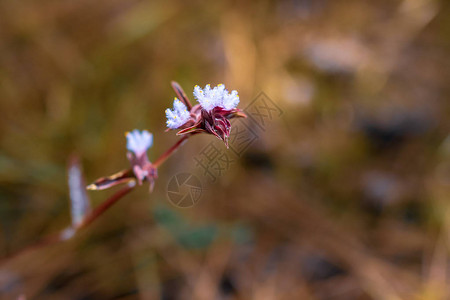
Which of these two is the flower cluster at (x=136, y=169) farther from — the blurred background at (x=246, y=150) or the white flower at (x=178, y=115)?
the blurred background at (x=246, y=150)

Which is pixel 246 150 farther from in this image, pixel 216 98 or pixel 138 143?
pixel 216 98

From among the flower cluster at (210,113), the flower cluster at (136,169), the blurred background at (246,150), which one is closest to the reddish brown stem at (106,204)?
the flower cluster at (136,169)

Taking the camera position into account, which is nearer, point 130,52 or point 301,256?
point 301,256

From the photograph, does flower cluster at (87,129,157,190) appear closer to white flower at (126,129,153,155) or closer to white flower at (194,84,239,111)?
white flower at (126,129,153,155)

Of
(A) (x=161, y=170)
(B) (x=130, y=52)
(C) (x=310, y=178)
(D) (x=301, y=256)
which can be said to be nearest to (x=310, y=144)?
(C) (x=310, y=178)

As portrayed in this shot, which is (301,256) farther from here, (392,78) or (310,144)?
(392,78)

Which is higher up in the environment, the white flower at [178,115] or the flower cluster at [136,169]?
the flower cluster at [136,169]

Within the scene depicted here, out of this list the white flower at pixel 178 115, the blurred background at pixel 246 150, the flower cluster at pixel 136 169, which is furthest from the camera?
the blurred background at pixel 246 150

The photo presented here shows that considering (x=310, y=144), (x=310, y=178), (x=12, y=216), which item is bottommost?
(x=310, y=178)

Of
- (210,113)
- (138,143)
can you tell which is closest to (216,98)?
(210,113)
